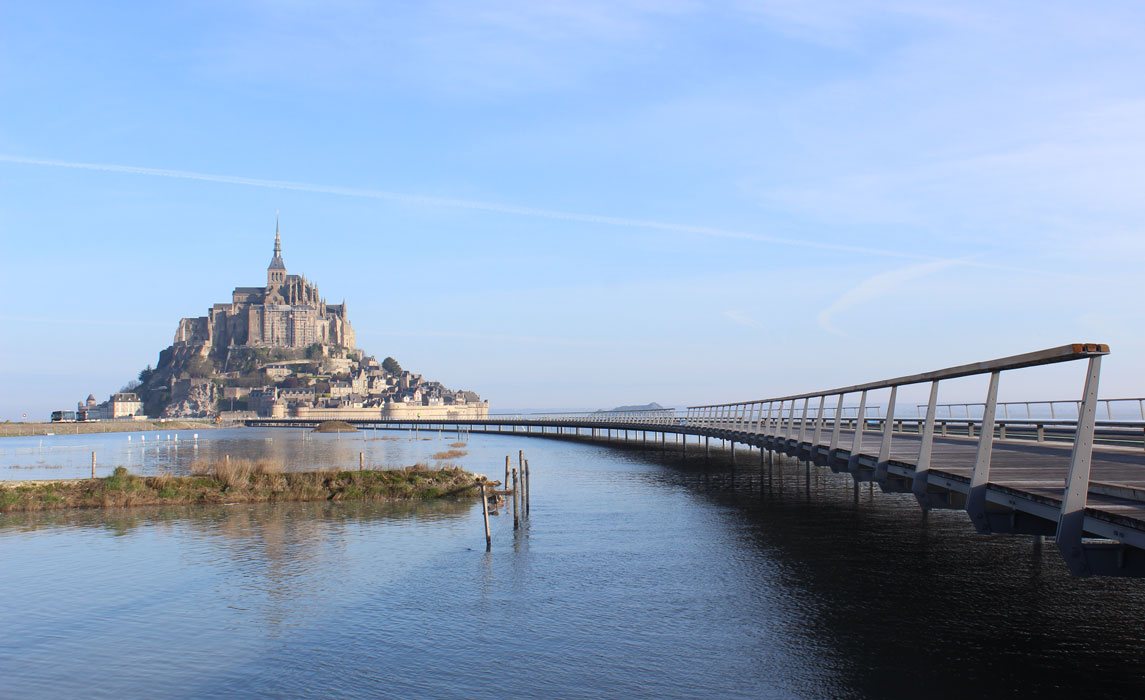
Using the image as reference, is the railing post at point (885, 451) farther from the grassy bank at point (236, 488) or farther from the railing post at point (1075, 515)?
the grassy bank at point (236, 488)

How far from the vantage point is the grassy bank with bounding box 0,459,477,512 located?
44.8 meters

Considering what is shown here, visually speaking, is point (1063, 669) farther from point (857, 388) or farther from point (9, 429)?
point (9, 429)

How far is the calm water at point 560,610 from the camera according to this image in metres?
17.9

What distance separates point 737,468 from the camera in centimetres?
6638

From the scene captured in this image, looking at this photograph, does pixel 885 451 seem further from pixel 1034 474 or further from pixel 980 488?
pixel 980 488

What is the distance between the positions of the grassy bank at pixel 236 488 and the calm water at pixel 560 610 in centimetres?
566

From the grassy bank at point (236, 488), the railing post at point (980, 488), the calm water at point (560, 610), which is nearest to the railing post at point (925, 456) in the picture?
the railing post at point (980, 488)

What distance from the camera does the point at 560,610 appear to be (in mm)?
23438

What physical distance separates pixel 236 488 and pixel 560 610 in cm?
2874

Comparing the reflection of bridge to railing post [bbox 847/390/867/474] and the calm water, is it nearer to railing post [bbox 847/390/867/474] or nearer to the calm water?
railing post [bbox 847/390/867/474]

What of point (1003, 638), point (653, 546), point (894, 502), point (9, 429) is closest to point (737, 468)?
point (894, 502)

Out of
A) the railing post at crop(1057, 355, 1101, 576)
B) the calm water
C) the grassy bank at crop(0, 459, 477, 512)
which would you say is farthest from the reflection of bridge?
the grassy bank at crop(0, 459, 477, 512)

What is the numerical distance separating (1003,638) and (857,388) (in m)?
6.34

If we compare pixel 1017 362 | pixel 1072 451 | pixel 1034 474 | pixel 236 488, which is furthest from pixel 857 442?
pixel 236 488
